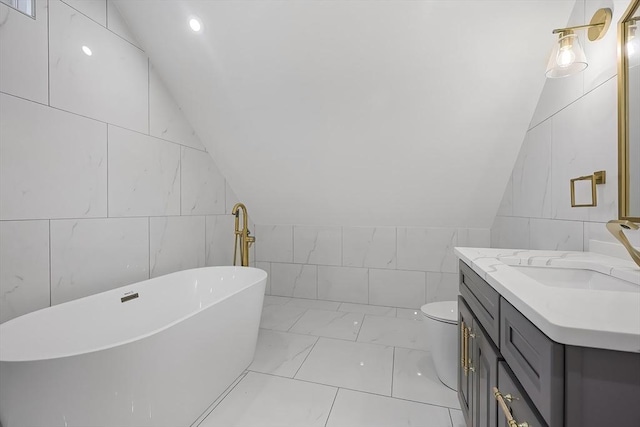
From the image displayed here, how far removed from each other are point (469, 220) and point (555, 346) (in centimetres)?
247

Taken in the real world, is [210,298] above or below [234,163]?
below

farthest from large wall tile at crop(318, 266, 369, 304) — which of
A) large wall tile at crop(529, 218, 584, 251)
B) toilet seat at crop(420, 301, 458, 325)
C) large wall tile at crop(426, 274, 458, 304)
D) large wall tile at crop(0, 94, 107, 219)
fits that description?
large wall tile at crop(0, 94, 107, 219)

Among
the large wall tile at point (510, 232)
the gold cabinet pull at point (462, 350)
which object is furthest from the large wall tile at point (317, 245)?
the gold cabinet pull at point (462, 350)

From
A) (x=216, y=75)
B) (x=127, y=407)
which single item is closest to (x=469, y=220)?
(x=216, y=75)

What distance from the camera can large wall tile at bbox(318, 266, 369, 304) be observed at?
3156 millimetres

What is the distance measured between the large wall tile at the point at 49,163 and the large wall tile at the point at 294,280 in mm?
1948

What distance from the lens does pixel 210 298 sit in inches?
90.2

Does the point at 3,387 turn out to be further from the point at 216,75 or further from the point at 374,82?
the point at 374,82

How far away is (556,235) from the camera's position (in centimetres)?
161

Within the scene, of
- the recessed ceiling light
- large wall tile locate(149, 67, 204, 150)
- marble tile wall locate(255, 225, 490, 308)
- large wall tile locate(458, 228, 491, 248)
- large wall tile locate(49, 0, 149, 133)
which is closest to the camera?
large wall tile locate(49, 0, 149, 133)

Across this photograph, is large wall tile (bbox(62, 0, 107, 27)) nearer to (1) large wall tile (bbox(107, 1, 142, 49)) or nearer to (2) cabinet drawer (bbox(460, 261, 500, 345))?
(1) large wall tile (bbox(107, 1, 142, 49))

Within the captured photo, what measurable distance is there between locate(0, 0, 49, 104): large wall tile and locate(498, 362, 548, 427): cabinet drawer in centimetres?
235

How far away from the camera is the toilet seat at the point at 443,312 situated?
1.69 meters

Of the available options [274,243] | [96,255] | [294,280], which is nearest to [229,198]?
[274,243]
